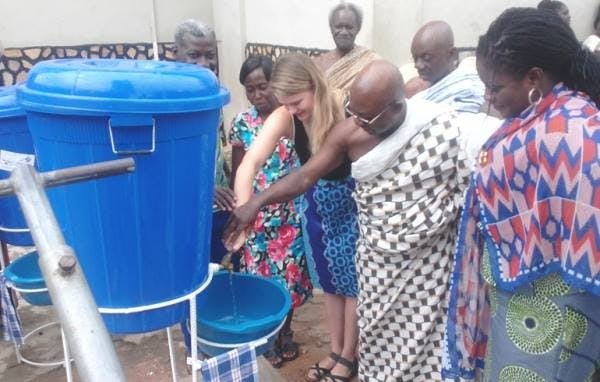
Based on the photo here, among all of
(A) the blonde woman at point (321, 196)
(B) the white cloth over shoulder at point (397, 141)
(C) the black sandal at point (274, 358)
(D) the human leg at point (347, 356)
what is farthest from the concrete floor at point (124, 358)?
(B) the white cloth over shoulder at point (397, 141)

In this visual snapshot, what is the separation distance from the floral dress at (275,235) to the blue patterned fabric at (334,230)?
10.5 inches

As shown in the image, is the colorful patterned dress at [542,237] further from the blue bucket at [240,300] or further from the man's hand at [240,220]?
the blue bucket at [240,300]

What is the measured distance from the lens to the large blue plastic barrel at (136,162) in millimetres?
1442

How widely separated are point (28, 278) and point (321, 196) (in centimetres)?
151

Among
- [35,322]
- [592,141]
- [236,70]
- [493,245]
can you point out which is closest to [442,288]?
[493,245]

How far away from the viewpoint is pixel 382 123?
193cm

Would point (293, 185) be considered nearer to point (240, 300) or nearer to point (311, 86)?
point (311, 86)

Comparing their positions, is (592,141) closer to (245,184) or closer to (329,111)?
(329,111)

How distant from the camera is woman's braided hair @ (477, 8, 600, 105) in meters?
1.37

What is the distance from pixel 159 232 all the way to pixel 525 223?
3.25ft

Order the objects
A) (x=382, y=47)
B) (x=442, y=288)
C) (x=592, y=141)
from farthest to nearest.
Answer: (x=382, y=47)
(x=442, y=288)
(x=592, y=141)

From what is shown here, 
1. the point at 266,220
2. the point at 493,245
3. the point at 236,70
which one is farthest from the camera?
the point at 236,70

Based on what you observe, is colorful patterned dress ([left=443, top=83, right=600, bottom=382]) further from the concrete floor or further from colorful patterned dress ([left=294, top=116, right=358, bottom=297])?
the concrete floor

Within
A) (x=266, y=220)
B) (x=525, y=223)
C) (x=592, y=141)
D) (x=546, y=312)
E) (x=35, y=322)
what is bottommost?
(x=35, y=322)
